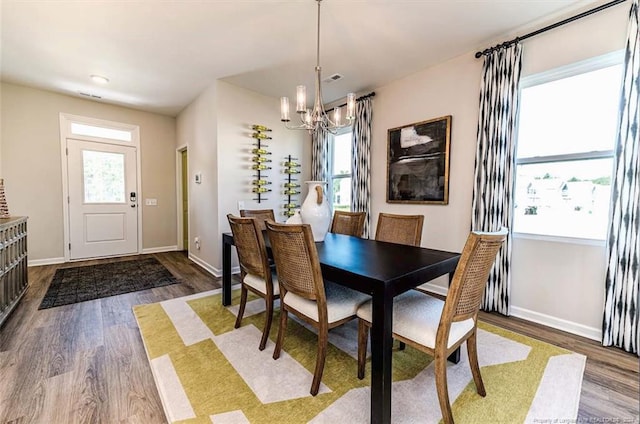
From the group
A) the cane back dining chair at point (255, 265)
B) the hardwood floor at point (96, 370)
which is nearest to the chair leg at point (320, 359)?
the cane back dining chair at point (255, 265)

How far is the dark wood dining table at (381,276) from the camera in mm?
1210

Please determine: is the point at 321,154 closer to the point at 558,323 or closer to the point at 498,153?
the point at 498,153

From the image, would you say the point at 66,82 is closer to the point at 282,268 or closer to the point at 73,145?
the point at 73,145

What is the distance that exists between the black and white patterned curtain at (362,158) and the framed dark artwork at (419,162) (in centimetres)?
33

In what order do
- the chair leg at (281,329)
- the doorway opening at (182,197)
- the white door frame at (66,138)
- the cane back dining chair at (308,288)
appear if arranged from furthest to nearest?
1. the doorway opening at (182,197)
2. the white door frame at (66,138)
3. the chair leg at (281,329)
4. the cane back dining chair at (308,288)

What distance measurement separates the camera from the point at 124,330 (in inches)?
88.7

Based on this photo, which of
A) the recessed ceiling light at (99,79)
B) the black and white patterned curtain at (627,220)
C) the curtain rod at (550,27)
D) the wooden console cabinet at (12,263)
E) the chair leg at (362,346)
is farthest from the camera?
the recessed ceiling light at (99,79)

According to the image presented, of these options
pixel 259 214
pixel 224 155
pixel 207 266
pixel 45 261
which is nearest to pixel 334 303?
pixel 259 214

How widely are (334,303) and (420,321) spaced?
487 mm

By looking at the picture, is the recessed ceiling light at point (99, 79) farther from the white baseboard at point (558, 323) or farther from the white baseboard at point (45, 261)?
the white baseboard at point (558, 323)

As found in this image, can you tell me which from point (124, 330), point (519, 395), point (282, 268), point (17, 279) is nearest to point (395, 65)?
point (282, 268)

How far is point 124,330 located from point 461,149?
11.9 ft

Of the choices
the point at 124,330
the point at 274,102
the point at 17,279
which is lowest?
the point at 124,330

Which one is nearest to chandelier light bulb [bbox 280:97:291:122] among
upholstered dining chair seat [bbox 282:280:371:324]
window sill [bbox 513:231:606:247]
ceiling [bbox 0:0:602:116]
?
ceiling [bbox 0:0:602:116]
